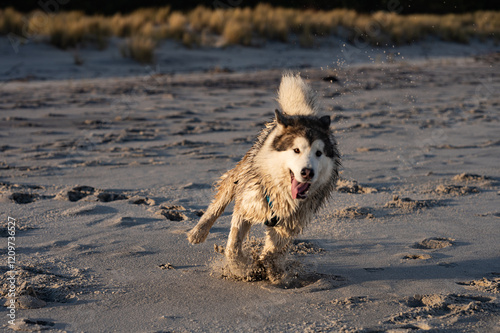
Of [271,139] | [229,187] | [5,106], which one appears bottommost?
[5,106]

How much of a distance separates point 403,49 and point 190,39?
9.52m

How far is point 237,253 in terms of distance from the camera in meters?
4.07

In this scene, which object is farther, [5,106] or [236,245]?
[5,106]

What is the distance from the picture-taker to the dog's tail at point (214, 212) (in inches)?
171

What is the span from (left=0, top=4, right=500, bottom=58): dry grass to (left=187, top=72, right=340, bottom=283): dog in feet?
44.2

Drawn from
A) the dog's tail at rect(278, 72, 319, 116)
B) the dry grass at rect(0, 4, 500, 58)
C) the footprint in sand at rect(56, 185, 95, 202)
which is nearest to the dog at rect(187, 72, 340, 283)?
the dog's tail at rect(278, 72, 319, 116)

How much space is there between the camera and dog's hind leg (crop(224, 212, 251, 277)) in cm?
406

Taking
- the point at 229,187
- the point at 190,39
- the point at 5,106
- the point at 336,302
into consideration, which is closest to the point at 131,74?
the point at 190,39

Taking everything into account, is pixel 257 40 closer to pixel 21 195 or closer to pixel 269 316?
pixel 21 195

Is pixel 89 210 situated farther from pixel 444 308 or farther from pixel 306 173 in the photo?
pixel 444 308

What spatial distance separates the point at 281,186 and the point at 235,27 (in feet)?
55.9

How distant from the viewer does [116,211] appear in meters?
5.28

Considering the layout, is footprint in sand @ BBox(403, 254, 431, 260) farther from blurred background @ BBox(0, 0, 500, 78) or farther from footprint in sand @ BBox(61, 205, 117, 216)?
blurred background @ BBox(0, 0, 500, 78)

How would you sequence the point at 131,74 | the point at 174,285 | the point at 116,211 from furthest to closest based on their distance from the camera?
1. the point at 131,74
2. the point at 116,211
3. the point at 174,285
